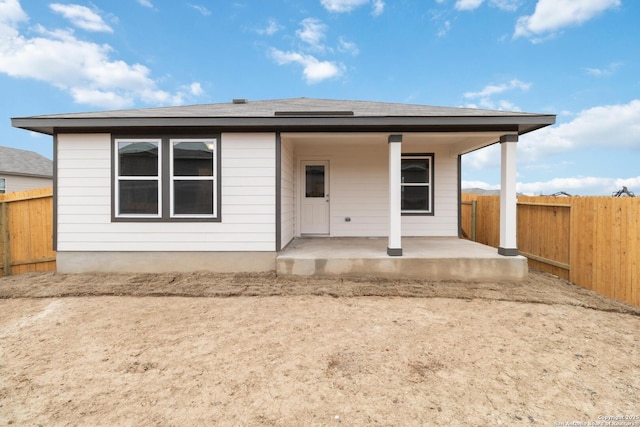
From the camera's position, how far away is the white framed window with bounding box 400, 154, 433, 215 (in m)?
8.41

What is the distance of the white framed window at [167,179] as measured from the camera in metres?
6.07

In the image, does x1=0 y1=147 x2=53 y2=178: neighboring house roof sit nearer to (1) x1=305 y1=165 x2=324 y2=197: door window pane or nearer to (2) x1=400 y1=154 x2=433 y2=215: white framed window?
(1) x1=305 y1=165 x2=324 y2=197: door window pane

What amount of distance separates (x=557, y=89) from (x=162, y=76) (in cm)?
1389

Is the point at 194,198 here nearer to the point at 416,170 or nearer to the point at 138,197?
the point at 138,197

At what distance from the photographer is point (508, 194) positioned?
6.01 m

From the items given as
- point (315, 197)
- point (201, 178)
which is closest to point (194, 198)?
point (201, 178)

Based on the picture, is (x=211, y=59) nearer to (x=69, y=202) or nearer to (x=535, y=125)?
(x=69, y=202)

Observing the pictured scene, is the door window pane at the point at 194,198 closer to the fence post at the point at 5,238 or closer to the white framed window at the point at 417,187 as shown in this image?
the fence post at the point at 5,238

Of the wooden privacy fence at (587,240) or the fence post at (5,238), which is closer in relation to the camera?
the wooden privacy fence at (587,240)

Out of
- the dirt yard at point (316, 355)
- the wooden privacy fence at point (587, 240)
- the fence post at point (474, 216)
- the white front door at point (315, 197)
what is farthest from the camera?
the fence post at point (474, 216)

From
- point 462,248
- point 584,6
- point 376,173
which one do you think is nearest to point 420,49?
point 584,6

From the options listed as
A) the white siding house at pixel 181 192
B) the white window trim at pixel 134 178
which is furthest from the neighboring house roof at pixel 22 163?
the white window trim at pixel 134 178

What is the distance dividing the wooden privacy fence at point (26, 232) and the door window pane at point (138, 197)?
1.90 meters

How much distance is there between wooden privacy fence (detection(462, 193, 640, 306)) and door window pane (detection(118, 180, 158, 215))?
787 centimetres
